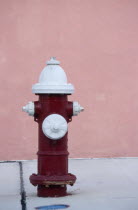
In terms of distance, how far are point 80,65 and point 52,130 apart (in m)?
2.03

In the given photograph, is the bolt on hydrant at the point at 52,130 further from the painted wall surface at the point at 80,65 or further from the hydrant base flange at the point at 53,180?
the painted wall surface at the point at 80,65

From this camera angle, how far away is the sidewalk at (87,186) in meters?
3.91

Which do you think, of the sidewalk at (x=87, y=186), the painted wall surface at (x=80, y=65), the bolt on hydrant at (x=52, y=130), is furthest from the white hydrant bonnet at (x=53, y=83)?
the painted wall surface at (x=80, y=65)

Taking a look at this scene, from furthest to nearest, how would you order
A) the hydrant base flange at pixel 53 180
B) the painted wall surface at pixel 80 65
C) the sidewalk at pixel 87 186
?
1. the painted wall surface at pixel 80 65
2. the hydrant base flange at pixel 53 180
3. the sidewalk at pixel 87 186

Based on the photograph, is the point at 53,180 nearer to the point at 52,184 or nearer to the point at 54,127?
the point at 52,184

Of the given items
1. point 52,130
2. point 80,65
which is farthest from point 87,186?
point 80,65

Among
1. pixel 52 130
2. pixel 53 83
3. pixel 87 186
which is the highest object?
pixel 53 83

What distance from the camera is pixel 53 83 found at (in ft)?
14.0

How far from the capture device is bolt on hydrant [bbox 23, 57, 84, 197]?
4203 millimetres

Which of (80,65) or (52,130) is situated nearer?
(52,130)

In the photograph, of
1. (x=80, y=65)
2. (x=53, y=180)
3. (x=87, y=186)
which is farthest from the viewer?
(x=80, y=65)

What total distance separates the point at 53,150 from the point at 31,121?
74.2 inches

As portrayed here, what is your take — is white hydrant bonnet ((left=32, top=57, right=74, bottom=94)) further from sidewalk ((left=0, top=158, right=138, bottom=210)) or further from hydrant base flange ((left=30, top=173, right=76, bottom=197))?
sidewalk ((left=0, top=158, right=138, bottom=210))

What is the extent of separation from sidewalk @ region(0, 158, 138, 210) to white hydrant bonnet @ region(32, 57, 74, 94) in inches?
26.6
